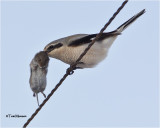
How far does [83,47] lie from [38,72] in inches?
24.8

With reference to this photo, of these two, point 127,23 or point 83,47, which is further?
point 127,23

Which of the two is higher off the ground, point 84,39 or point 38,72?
point 84,39

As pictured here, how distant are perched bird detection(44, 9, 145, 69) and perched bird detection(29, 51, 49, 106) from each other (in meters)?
0.31

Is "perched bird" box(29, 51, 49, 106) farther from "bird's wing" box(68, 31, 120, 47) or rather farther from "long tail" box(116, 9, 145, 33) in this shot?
"long tail" box(116, 9, 145, 33)

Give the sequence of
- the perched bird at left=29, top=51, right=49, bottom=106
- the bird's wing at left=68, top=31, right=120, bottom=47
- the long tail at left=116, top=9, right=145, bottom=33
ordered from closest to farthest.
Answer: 1. the perched bird at left=29, top=51, right=49, bottom=106
2. the bird's wing at left=68, top=31, right=120, bottom=47
3. the long tail at left=116, top=9, right=145, bottom=33

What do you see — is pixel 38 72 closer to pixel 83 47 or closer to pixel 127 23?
pixel 83 47

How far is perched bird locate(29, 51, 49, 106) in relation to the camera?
3605 mm

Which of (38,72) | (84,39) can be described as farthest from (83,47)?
(38,72)

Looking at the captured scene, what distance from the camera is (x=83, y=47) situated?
3.92 metres

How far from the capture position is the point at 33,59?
3734 mm

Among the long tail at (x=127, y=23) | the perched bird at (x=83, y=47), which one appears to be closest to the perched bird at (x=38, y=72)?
the perched bird at (x=83, y=47)

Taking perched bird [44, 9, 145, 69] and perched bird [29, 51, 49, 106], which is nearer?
perched bird [29, 51, 49, 106]

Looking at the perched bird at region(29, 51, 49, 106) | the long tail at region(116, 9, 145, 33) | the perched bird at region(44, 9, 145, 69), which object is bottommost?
the perched bird at region(29, 51, 49, 106)

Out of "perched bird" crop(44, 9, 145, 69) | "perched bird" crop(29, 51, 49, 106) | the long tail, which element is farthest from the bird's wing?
"perched bird" crop(29, 51, 49, 106)
